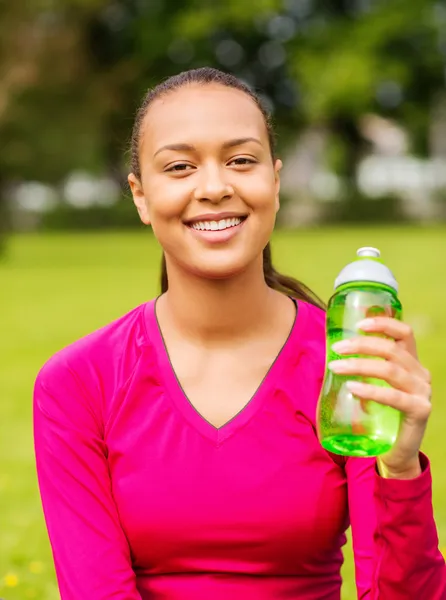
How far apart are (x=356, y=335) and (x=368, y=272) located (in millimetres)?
144

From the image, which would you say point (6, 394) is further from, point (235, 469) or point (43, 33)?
point (43, 33)

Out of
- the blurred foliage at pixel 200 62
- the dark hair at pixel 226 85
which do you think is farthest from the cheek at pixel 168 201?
the blurred foliage at pixel 200 62

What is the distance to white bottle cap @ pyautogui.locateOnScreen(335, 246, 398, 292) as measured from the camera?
228 cm

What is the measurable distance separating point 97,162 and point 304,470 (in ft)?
146

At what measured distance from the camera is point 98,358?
2.94 m

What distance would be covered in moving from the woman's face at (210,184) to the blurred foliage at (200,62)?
96.7 ft

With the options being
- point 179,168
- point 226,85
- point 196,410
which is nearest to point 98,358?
point 196,410

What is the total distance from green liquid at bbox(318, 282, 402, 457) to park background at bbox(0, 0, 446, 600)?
14548 millimetres

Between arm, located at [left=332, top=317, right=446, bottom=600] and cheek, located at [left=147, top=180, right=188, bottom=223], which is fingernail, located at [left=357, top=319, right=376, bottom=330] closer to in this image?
arm, located at [left=332, top=317, right=446, bottom=600]

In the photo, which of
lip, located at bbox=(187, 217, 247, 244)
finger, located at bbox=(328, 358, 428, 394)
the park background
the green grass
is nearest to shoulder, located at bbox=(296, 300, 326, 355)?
lip, located at bbox=(187, 217, 247, 244)

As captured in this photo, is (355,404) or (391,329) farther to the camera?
(355,404)

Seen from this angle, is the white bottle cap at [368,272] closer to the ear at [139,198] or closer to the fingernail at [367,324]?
the fingernail at [367,324]

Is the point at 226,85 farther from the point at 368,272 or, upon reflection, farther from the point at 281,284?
the point at 368,272

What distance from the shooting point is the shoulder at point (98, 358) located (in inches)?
114
